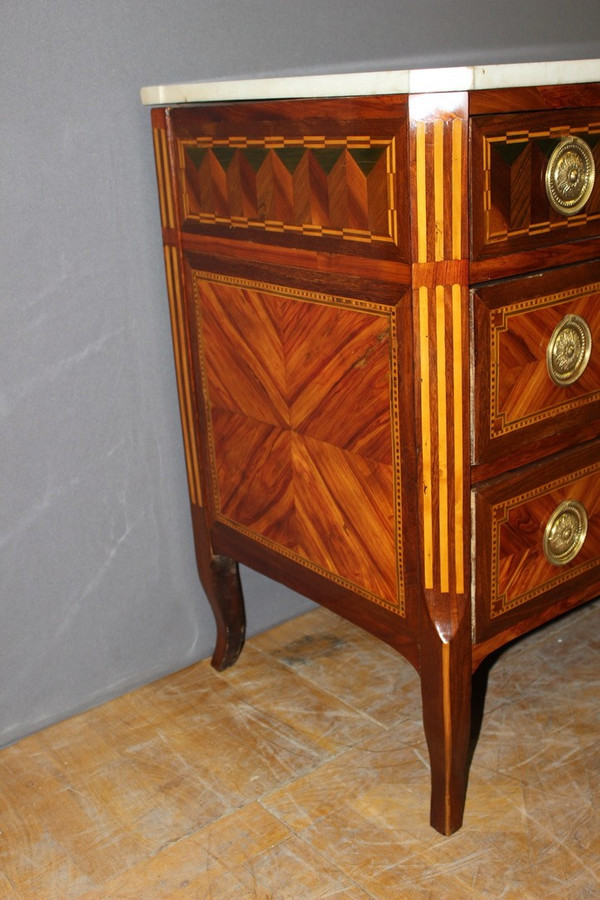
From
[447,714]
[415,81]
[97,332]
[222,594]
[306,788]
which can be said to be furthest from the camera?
[222,594]

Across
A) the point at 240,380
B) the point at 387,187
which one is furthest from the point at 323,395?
the point at 387,187

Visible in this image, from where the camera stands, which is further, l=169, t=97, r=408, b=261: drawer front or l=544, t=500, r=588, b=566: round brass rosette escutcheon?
l=544, t=500, r=588, b=566: round brass rosette escutcheon

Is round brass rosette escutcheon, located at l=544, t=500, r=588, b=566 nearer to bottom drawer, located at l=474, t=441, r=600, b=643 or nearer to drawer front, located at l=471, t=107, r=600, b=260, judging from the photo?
Result: bottom drawer, located at l=474, t=441, r=600, b=643

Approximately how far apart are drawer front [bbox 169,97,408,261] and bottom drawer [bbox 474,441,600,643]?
0.34 m

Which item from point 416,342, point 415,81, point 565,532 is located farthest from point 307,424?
point 415,81

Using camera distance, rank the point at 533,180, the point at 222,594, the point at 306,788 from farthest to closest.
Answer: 1. the point at 222,594
2. the point at 306,788
3. the point at 533,180

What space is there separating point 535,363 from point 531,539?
23cm

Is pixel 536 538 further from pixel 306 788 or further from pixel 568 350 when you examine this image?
pixel 306 788

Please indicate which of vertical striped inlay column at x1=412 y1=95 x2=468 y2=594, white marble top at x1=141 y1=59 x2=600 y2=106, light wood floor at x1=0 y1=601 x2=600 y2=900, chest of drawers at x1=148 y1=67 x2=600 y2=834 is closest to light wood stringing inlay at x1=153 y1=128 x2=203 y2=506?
chest of drawers at x1=148 y1=67 x2=600 y2=834

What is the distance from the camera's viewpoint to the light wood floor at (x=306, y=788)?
3.94ft

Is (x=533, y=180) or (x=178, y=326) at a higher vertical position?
(x=533, y=180)

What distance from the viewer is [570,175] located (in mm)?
1120

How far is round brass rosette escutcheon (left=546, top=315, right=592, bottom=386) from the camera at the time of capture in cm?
118

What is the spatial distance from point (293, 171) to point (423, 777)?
0.83 metres
